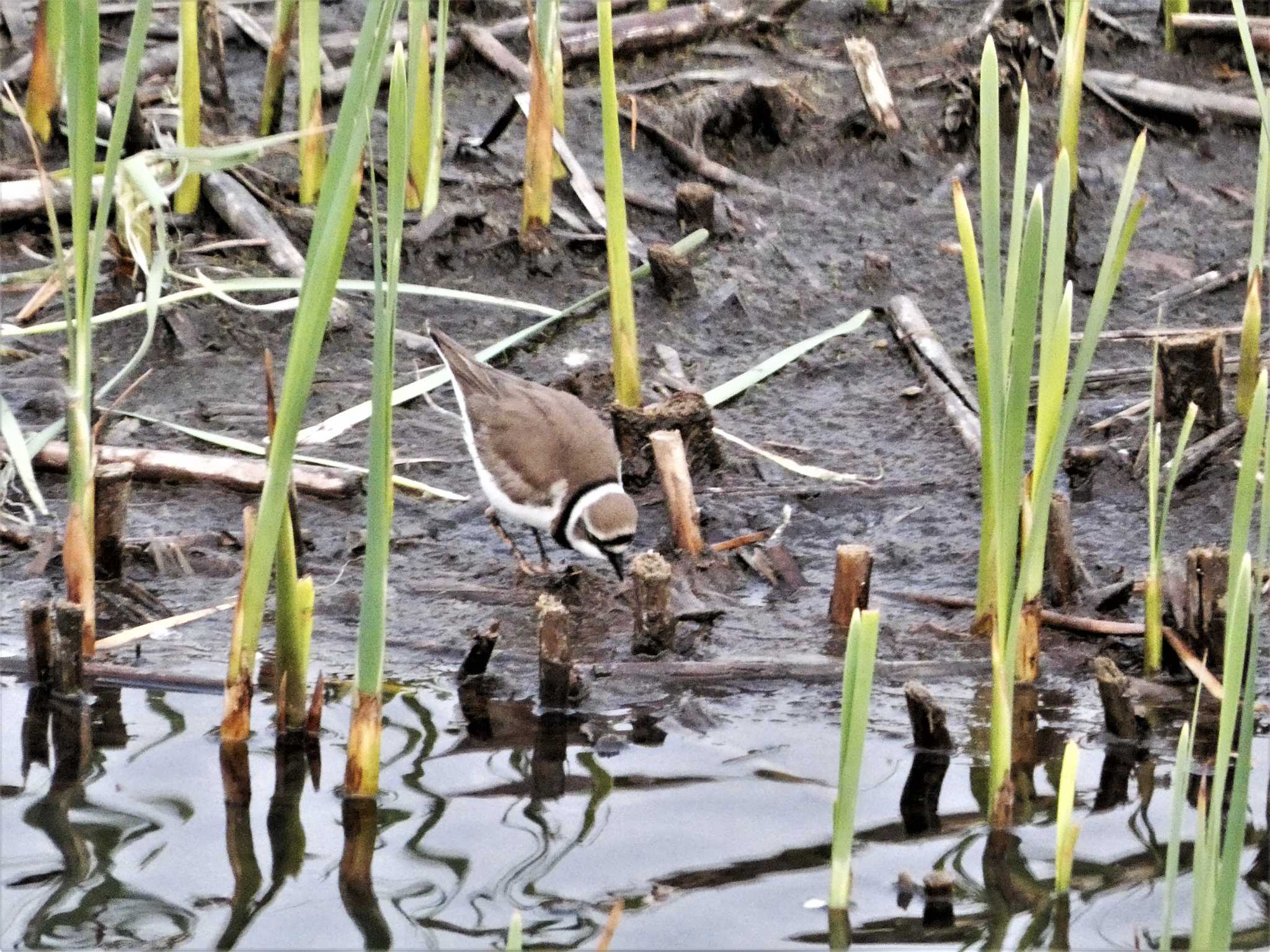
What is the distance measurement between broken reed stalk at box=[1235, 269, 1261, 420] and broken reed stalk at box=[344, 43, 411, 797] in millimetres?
3051

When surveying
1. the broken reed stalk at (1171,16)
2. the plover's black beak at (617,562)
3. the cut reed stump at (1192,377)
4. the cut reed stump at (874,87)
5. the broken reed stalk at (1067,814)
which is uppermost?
the broken reed stalk at (1171,16)

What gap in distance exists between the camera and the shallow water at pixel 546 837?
3.64 metres

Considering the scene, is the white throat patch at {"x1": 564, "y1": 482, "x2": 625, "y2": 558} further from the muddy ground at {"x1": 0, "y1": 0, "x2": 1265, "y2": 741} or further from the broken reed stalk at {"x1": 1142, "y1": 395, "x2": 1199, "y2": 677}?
the broken reed stalk at {"x1": 1142, "y1": 395, "x2": 1199, "y2": 677}

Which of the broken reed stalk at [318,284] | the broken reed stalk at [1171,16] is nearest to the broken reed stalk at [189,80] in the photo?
the broken reed stalk at [318,284]

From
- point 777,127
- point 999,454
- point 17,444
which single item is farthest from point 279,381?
point 999,454

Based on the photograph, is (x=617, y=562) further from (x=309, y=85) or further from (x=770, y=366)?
(x=309, y=85)

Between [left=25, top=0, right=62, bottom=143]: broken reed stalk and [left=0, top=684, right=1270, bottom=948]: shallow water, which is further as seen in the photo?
[left=25, top=0, right=62, bottom=143]: broken reed stalk

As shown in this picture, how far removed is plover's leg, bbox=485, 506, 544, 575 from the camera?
5613 mm

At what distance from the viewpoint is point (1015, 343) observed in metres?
3.55

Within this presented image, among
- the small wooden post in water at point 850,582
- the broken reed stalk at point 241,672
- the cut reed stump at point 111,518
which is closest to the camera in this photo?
the broken reed stalk at point 241,672

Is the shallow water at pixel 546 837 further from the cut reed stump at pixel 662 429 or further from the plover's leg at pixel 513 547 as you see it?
the cut reed stump at pixel 662 429

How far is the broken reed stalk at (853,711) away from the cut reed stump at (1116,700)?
115cm

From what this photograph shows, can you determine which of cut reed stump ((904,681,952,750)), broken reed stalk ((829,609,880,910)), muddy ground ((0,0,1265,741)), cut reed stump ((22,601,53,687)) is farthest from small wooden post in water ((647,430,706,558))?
broken reed stalk ((829,609,880,910))

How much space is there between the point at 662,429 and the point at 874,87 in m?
3.05
